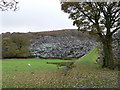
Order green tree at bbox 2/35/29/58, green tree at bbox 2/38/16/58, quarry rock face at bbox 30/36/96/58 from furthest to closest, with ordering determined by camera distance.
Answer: quarry rock face at bbox 30/36/96/58 < green tree at bbox 2/35/29/58 < green tree at bbox 2/38/16/58

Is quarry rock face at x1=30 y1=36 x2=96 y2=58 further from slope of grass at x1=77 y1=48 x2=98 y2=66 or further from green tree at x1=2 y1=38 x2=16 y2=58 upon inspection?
slope of grass at x1=77 y1=48 x2=98 y2=66

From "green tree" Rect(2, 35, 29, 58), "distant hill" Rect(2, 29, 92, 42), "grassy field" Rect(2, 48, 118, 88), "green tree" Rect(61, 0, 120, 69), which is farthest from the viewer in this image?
"distant hill" Rect(2, 29, 92, 42)

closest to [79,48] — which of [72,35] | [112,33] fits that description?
[72,35]

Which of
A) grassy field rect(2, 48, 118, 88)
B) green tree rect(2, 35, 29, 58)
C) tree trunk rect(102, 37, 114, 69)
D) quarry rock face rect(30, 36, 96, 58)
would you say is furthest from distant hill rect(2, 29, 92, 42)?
grassy field rect(2, 48, 118, 88)

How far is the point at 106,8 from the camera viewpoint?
13.5m

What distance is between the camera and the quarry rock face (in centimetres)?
2895

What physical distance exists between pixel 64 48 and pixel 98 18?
16902 mm

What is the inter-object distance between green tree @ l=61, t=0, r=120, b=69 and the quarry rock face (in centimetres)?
1432

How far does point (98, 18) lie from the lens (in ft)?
44.7

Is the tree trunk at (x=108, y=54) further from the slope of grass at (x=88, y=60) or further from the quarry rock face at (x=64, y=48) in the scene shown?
the quarry rock face at (x=64, y=48)

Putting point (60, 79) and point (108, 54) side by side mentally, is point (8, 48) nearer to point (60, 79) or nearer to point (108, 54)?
point (108, 54)

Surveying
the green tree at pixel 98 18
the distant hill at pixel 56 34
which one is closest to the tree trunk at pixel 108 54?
the green tree at pixel 98 18

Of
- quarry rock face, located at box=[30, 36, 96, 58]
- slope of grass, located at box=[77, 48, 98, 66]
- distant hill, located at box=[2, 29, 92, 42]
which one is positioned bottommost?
slope of grass, located at box=[77, 48, 98, 66]

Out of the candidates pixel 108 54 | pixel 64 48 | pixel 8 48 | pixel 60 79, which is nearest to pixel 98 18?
pixel 108 54
